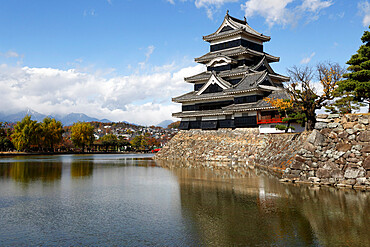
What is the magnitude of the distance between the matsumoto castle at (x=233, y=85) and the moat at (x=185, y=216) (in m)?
20.8

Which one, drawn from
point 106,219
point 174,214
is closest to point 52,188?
point 106,219

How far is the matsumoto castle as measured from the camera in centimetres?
3600

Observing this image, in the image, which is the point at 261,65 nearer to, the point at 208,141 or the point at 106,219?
the point at 208,141

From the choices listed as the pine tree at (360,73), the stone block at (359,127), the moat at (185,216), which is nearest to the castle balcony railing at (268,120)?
the pine tree at (360,73)

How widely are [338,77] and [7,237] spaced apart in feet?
78.3

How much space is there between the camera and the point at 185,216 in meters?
10.3

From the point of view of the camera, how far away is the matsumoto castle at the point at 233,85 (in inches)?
1417

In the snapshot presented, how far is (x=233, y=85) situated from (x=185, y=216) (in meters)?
31.1

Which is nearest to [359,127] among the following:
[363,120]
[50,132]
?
[363,120]

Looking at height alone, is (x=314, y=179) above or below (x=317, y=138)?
below

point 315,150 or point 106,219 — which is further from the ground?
point 315,150

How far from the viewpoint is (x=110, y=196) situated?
1401 cm

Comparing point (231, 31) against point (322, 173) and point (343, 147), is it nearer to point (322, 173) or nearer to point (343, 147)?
point (343, 147)

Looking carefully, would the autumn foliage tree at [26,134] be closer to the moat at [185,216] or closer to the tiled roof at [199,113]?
the tiled roof at [199,113]
